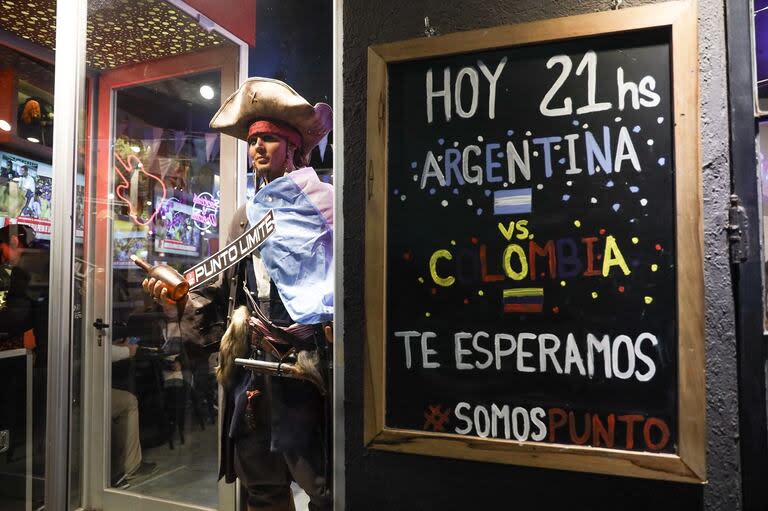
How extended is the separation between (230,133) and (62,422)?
1298mm

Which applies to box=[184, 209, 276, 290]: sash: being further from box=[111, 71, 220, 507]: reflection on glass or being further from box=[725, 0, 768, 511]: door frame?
box=[725, 0, 768, 511]: door frame

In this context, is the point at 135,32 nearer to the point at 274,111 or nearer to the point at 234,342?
the point at 274,111

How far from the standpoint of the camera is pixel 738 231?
3.96ft

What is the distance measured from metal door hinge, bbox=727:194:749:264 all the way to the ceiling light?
5.66 feet

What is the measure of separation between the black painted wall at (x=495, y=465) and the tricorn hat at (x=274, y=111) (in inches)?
5.2

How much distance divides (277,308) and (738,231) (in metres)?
1.33

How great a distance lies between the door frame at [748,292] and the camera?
120 cm

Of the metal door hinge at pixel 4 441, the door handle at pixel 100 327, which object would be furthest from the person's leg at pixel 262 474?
the metal door hinge at pixel 4 441

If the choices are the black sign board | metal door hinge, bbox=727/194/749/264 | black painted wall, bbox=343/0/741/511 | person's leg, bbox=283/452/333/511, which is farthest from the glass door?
metal door hinge, bbox=727/194/749/264

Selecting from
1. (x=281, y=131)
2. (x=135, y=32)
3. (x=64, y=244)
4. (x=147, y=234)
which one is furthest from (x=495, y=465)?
(x=135, y=32)

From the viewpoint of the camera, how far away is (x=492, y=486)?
1380 millimetres

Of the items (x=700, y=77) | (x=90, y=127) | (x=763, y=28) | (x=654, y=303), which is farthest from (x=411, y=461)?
(x=90, y=127)

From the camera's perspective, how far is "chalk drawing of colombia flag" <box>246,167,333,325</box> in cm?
157

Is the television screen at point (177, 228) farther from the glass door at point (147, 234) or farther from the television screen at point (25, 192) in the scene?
Answer: the television screen at point (25, 192)
